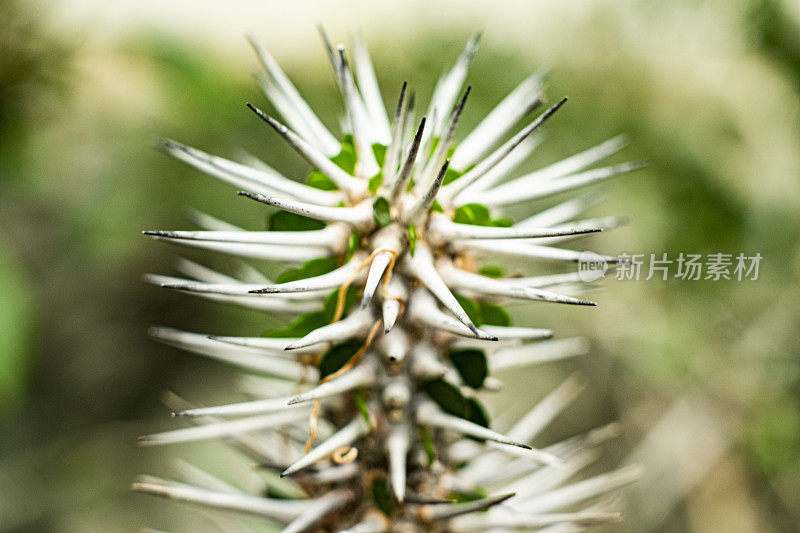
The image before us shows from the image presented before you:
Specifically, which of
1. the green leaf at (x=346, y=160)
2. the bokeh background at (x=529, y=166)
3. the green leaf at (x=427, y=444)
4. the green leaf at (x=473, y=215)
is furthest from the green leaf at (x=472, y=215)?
the bokeh background at (x=529, y=166)

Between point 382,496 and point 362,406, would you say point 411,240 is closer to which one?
point 362,406

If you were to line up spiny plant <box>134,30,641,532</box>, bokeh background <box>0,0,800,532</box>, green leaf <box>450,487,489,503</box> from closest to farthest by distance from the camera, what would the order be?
1. spiny plant <box>134,30,641,532</box>
2. green leaf <box>450,487,489,503</box>
3. bokeh background <box>0,0,800,532</box>

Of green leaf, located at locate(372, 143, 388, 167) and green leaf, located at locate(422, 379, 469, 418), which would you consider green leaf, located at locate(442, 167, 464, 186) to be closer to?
green leaf, located at locate(372, 143, 388, 167)

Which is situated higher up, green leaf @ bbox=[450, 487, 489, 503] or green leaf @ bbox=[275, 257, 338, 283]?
green leaf @ bbox=[275, 257, 338, 283]

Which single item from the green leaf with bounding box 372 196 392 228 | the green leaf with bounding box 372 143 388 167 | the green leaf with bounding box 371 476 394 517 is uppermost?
the green leaf with bounding box 372 143 388 167

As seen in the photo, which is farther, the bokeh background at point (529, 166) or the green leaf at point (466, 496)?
the bokeh background at point (529, 166)

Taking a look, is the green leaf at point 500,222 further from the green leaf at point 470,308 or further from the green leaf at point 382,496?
the green leaf at point 382,496

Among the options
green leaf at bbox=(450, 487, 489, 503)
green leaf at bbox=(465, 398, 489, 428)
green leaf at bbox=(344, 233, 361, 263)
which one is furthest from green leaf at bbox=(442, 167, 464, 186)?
green leaf at bbox=(450, 487, 489, 503)
